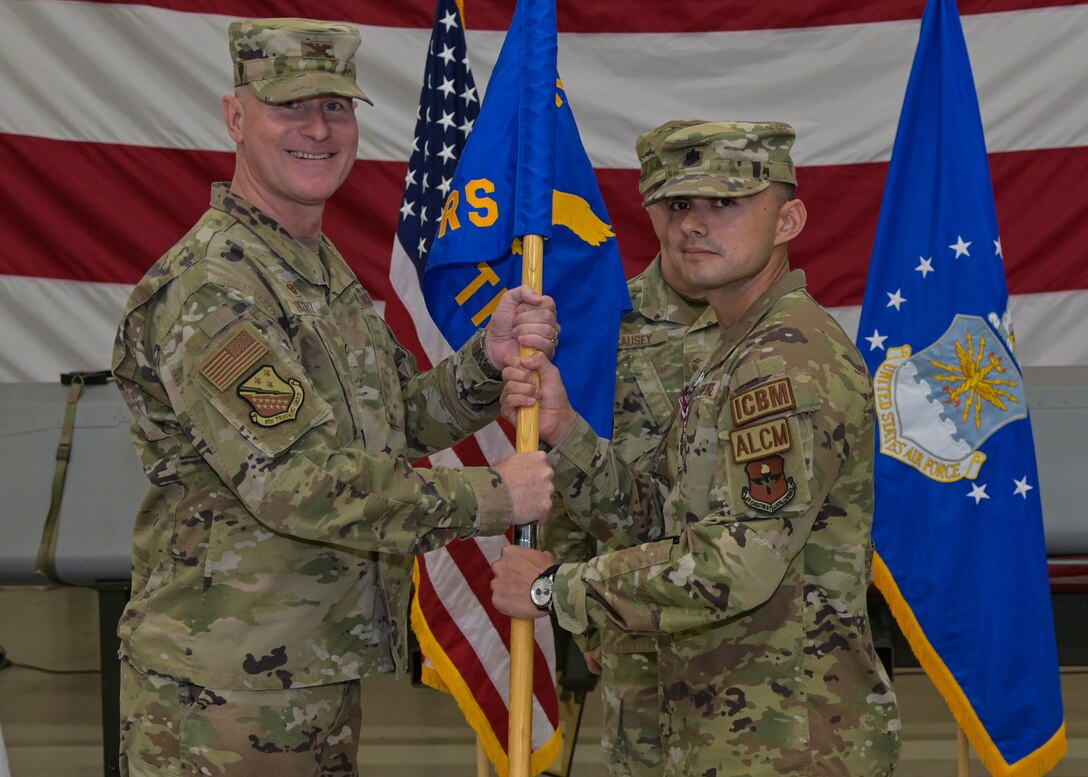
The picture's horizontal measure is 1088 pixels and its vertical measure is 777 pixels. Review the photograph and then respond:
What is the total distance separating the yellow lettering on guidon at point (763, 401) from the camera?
1.72 meters

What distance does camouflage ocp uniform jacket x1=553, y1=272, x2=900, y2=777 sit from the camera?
5.66 feet

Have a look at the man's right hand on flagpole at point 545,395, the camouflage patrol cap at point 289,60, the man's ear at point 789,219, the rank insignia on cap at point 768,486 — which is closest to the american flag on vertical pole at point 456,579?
the man's right hand on flagpole at point 545,395

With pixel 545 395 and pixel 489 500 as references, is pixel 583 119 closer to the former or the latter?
pixel 545 395

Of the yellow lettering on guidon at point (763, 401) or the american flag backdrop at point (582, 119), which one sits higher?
the american flag backdrop at point (582, 119)

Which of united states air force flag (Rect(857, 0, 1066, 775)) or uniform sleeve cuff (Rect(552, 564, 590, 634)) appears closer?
uniform sleeve cuff (Rect(552, 564, 590, 634))

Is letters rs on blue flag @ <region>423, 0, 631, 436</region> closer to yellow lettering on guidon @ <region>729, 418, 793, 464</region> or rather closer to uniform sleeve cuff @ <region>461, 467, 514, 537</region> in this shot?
uniform sleeve cuff @ <region>461, 467, 514, 537</region>

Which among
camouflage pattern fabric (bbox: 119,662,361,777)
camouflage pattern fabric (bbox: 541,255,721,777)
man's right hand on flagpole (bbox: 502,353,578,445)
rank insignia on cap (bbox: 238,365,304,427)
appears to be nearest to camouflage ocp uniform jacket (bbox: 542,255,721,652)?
camouflage pattern fabric (bbox: 541,255,721,777)

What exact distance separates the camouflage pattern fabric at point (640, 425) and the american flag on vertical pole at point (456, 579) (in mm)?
309

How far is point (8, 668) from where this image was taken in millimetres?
5094

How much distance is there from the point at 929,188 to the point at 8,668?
400 cm

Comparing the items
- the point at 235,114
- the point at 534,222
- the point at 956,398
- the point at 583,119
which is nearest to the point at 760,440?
the point at 534,222

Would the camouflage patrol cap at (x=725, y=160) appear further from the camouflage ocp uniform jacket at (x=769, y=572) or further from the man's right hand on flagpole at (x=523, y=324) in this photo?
the man's right hand on flagpole at (x=523, y=324)

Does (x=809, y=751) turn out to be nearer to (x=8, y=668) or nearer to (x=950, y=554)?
(x=950, y=554)

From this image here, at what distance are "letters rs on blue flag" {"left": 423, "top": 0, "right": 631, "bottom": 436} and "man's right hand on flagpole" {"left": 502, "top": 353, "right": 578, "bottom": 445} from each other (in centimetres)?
22
